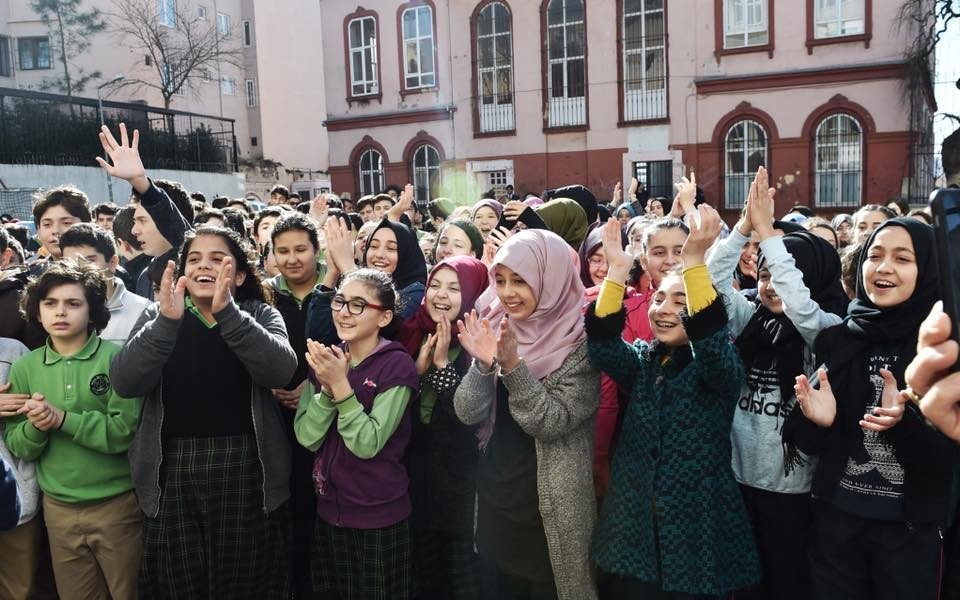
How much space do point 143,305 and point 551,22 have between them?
64.2ft

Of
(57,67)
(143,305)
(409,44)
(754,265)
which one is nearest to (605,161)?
(409,44)

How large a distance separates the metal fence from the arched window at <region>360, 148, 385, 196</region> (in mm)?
5703

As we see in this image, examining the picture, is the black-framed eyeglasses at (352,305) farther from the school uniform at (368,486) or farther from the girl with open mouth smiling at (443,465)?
the girl with open mouth smiling at (443,465)

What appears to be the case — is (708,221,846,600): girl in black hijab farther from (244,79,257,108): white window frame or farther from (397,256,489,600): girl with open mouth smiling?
(244,79,257,108): white window frame

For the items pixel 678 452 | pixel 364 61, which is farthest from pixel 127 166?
pixel 364 61

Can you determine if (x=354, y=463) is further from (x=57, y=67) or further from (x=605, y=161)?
(x=57, y=67)

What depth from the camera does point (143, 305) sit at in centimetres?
388

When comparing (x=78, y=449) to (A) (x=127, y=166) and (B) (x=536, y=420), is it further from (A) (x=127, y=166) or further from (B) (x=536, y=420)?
(B) (x=536, y=420)

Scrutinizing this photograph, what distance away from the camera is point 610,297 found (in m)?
2.88

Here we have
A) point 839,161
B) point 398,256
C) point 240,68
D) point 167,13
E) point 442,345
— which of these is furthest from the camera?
point 240,68

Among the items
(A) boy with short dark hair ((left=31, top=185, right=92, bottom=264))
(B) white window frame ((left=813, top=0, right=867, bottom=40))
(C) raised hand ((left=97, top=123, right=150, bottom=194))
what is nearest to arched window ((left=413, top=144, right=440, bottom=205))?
(B) white window frame ((left=813, top=0, right=867, bottom=40))

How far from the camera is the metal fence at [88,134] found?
20.0 m

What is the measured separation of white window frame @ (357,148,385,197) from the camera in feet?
79.3

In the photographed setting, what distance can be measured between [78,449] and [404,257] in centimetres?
194
